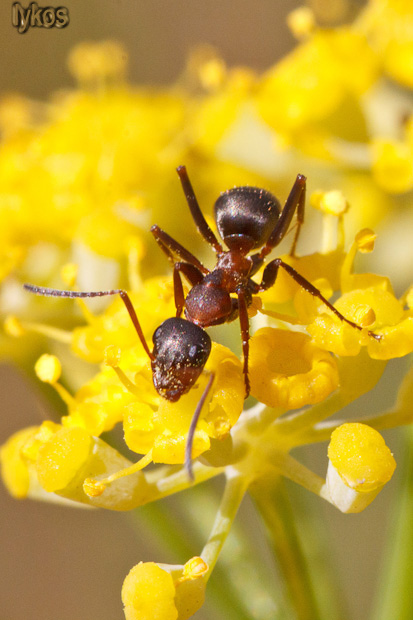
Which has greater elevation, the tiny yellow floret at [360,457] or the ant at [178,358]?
the ant at [178,358]

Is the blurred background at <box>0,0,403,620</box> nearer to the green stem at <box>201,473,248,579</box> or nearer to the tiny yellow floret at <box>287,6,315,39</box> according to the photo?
the tiny yellow floret at <box>287,6,315,39</box>

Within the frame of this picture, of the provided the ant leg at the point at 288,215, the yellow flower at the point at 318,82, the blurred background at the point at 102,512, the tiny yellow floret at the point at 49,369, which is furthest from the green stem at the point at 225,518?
the blurred background at the point at 102,512

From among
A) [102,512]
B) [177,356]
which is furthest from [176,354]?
[102,512]

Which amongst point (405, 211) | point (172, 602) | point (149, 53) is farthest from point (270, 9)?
point (172, 602)

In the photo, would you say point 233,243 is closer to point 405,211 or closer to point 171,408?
point 171,408

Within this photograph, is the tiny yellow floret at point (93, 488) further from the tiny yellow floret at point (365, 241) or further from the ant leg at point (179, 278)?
the tiny yellow floret at point (365, 241)

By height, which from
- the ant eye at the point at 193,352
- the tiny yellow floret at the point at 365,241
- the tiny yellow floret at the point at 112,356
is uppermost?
the tiny yellow floret at the point at 365,241
